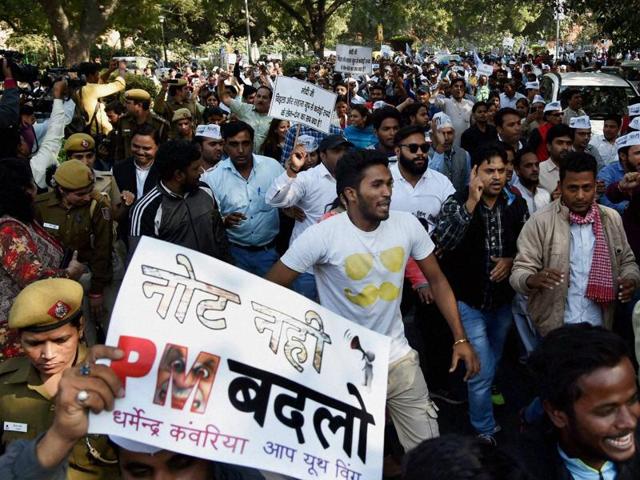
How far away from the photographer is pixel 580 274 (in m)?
4.02

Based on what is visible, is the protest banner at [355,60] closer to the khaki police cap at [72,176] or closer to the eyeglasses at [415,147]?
the eyeglasses at [415,147]

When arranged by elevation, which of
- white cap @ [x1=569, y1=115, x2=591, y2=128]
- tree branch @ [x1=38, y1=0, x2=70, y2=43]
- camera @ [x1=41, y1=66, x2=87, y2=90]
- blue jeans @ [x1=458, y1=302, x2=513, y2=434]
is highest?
tree branch @ [x1=38, y1=0, x2=70, y2=43]

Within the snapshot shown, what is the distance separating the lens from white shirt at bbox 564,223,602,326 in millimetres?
4012

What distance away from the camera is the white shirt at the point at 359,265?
3.34 meters

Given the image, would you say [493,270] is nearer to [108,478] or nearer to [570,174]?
[570,174]

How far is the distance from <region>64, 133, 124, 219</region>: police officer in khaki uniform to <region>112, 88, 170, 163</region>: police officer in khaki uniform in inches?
57.3

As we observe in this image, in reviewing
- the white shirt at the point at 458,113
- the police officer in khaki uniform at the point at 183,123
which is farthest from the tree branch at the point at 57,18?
the police officer in khaki uniform at the point at 183,123

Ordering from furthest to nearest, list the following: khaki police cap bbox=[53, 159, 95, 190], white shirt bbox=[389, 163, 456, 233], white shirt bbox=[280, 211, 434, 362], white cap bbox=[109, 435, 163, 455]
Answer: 1. white shirt bbox=[389, 163, 456, 233]
2. khaki police cap bbox=[53, 159, 95, 190]
3. white shirt bbox=[280, 211, 434, 362]
4. white cap bbox=[109, 435, 163, 455]

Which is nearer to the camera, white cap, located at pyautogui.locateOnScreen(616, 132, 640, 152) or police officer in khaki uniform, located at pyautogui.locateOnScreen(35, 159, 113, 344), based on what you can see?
police officer in khaki uniform, located at pyautogui.locateOnScreen(35, 159, 113, 344)

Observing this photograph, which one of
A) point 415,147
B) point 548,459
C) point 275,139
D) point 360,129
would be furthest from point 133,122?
point 548,459

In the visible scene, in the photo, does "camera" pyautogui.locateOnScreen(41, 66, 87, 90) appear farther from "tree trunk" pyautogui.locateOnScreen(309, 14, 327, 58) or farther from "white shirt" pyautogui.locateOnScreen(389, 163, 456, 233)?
"tree trunk" pyautogui.locateOnScreen(309, 14, 327, 58)

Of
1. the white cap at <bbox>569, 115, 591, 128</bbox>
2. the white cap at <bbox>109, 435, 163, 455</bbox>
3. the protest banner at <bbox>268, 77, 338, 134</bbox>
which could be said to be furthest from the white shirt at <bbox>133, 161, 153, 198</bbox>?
the white cap at <bbox>569, 115, 591, 128</bbox>

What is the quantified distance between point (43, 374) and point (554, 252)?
2.74 m

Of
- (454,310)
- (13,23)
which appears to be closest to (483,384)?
(454,310)
